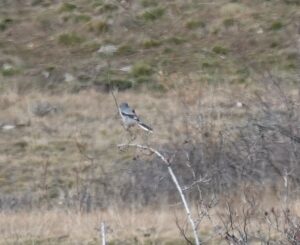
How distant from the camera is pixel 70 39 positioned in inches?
786

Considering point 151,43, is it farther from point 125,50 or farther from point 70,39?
point 70,39

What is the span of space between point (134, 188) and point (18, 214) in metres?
1.60

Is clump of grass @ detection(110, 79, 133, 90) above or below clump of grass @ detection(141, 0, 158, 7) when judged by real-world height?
above

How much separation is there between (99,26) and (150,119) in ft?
22.3

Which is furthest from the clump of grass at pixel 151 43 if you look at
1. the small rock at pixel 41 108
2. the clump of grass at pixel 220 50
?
the small rock at pixel 41 108

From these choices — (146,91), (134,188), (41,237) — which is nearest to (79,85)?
(146,91)

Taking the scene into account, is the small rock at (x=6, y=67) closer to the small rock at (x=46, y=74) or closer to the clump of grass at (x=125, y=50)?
the small rock at (x=46, y=74)

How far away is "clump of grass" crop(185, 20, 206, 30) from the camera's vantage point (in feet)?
66.2

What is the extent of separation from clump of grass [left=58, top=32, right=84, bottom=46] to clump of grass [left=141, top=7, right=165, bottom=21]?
1633mm

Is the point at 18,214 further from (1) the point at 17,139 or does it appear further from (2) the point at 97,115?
(2) the point at 97,115

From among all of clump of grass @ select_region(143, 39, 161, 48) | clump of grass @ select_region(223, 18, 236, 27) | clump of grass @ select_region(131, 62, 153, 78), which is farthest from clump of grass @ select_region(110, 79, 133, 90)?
clump of grass @ select_region(223, 18, 236, 27)

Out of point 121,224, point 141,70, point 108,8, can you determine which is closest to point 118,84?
point 141,70

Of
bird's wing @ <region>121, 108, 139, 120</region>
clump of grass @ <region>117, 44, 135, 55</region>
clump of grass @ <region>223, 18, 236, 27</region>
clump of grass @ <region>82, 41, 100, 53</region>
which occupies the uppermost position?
bird's wing @ <region>121, 108, 139, 120</region>

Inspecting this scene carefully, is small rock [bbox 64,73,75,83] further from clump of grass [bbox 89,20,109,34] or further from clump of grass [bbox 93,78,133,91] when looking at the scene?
clump of grass [bbox 89,20,109,34]
